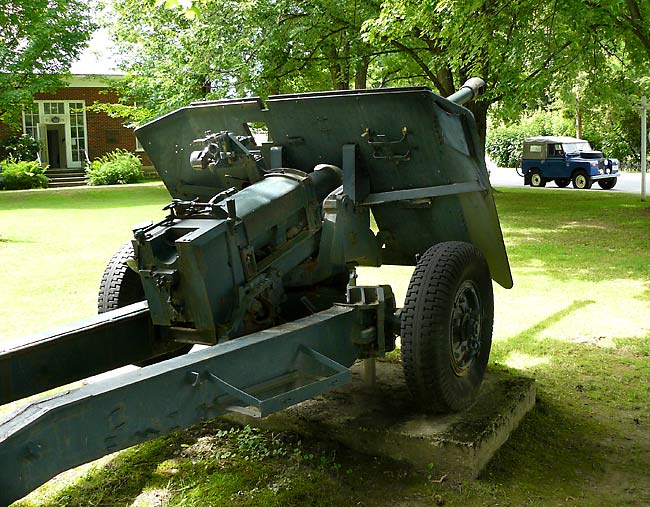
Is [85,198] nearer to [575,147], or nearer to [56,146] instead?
[56,146]

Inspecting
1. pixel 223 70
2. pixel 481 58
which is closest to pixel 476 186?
pixel 481 58

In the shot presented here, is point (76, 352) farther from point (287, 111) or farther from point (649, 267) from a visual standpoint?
point (649, 267)

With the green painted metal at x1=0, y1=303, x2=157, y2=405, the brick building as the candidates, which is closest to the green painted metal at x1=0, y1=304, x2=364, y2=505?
the green painted metal at x1=0, y1=303, x2=157, y2=405

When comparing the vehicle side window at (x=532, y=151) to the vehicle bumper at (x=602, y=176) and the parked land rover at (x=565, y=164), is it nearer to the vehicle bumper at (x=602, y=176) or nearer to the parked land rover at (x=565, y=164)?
the parked land rover at (x=565, y=164)

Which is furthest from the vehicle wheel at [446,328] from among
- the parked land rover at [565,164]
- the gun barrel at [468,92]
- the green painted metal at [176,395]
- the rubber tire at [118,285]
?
the parked land rover at [565,164]

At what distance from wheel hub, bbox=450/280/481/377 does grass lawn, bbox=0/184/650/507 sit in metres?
0.50

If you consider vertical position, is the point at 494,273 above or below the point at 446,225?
below

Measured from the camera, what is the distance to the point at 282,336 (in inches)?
139

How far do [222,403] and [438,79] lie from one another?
1715cm

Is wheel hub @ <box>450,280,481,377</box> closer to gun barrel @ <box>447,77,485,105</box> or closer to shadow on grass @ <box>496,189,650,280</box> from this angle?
gun barrel @ <box>447,77,485,105</box>

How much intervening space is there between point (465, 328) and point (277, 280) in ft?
3.63

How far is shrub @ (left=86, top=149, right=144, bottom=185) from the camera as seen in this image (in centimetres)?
3178

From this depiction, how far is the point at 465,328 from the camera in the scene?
179 inches

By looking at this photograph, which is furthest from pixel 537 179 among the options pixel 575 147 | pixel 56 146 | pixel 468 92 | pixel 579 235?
pixel 468 92
